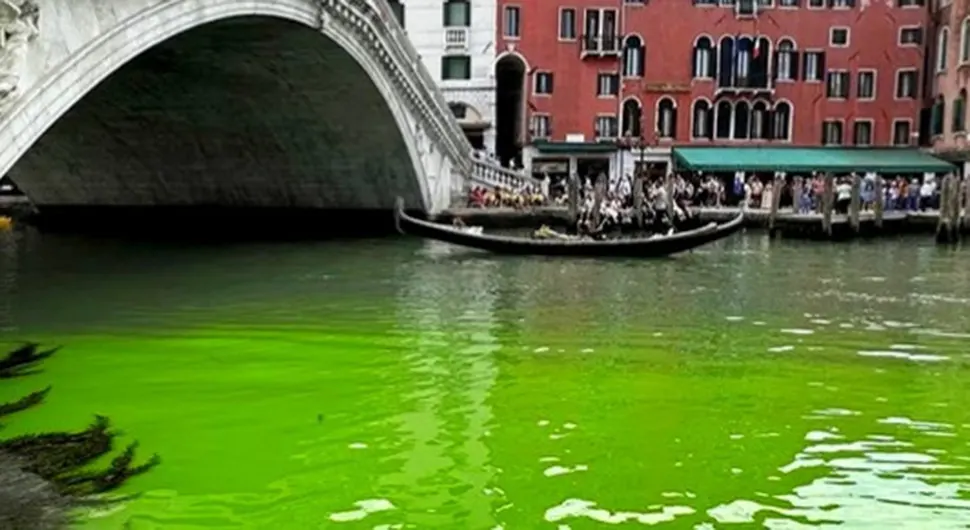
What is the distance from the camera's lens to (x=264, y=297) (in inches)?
383

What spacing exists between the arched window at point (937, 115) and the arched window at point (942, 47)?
2.07 ft

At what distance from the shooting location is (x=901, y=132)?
2386 cm

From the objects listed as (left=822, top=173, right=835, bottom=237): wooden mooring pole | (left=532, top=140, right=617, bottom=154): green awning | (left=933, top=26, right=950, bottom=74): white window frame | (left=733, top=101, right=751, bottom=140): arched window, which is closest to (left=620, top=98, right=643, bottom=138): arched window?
(left=532, top=140, right=617, bottom=154): green awning

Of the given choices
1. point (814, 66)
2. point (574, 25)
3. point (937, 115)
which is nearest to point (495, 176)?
point (574, 25)

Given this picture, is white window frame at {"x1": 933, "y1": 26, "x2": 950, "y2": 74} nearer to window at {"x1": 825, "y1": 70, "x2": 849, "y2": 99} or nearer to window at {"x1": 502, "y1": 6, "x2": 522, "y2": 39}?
window at {"x1": 825, "y1": 70, "x2": 849, "y2": 99}

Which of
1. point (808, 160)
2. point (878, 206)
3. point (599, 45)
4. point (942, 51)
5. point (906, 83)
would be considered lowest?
point (878, 206)

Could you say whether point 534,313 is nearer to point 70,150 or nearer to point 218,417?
point 218,417

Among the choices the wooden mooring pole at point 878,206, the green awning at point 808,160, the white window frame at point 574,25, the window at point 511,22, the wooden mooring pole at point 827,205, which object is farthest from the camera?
the white window frame at point 574,25

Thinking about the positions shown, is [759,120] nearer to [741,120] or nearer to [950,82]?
[741,120]

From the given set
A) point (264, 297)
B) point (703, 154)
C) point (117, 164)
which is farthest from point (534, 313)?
point (703, 154)

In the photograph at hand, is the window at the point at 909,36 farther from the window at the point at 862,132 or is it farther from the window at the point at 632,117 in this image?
the window at the point at 632,117

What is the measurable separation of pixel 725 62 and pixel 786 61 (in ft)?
4.21

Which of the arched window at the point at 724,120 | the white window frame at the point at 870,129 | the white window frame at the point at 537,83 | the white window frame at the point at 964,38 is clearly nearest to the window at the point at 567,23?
the white window frame at the point at 537,83

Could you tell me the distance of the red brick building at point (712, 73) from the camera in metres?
23.7
